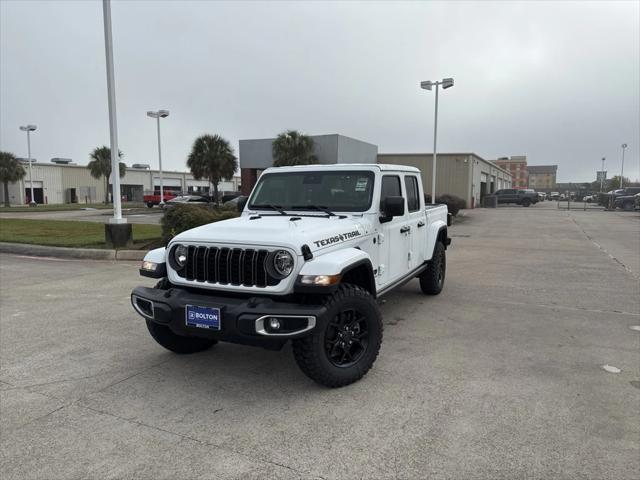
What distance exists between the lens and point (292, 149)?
30266 mm

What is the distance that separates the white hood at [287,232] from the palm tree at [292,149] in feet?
85.0

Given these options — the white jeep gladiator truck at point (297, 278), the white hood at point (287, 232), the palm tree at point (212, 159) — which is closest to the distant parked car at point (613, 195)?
the palm tree at point (212, 159)

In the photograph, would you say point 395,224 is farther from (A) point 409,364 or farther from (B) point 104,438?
(B) point 104,438

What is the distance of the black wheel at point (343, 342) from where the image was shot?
3562mm

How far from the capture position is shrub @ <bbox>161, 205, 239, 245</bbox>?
34.4 feet

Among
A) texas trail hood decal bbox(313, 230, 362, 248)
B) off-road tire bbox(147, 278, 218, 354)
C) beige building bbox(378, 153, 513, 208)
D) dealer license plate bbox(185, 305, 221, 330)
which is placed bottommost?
off-road tire bbox(147, 278, 218, 354)

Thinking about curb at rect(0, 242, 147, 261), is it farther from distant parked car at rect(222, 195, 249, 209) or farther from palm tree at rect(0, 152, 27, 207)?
palm tree at rect(0, 152, 27, 207)

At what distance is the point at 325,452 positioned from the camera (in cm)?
292

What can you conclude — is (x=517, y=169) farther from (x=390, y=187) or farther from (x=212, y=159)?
(x=390, y=187)

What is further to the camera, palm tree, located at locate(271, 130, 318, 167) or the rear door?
palm tree, located at locate(271, 130, 318, 167)

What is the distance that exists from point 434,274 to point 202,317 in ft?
13.7

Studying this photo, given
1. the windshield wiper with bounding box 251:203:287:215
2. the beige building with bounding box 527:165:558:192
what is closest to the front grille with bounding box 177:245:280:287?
the windshield wiper with bounding box 251:203:287:215

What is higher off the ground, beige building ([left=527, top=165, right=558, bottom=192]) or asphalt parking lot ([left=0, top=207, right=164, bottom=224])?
beige building ([left=527, top=165, right=558, bottom=192])

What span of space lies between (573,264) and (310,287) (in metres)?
8.88
